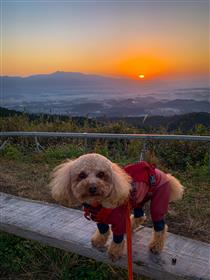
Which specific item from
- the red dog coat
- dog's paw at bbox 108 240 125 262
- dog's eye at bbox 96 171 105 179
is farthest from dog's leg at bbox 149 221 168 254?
dog's eye at bbox 96 171 105 179

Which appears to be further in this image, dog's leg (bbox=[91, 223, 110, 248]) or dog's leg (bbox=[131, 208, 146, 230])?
dog's leg (bbox=[131, 208, 146, 230])

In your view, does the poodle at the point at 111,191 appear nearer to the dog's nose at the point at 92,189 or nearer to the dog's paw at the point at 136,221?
the dog's nose at the point at 92,189

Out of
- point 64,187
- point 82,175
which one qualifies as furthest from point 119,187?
point 64,187

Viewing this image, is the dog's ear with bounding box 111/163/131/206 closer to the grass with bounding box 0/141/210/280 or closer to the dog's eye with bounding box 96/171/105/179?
the dog's eye with bounding box 96/171/105/179

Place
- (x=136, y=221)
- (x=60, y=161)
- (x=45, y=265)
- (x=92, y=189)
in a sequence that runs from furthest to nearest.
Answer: (x=60, y=161) < (x=45, y=265) < (x=136, y=221) < (x=92, y=189)

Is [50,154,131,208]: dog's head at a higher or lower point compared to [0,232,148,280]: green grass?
higher

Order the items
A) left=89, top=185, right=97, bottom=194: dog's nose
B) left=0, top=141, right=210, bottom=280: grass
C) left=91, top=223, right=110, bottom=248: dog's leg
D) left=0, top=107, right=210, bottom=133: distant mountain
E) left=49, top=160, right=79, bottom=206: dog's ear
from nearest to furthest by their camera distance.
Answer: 1. left=89, top=185, right=97, bottom=194: dog's nose
2. left=49, top=160, right=79, bottom=206: dog's ear
3. left=91, top=223, right=110, bottom=248: dog's leg
4. left=0, top=141, right=210, bottom=280: grass
5. left=0, top=107, right=210, bottom=133: distant mountain

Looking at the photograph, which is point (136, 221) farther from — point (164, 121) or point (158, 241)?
point (164, 121)

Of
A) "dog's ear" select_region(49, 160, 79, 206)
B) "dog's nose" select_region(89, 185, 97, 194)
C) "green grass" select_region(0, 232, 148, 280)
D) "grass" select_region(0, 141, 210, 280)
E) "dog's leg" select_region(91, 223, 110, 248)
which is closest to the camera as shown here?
"dog's nose" select_region(89, 185, 97, 194)
